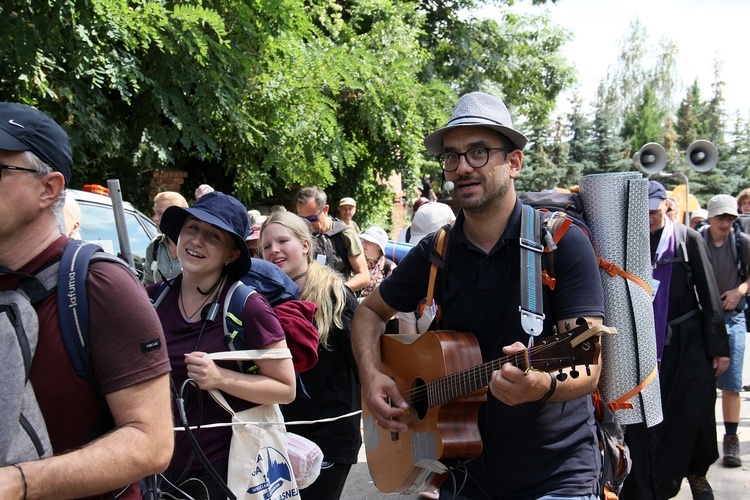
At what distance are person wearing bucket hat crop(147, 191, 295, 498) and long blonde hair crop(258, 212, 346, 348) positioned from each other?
0.89 m

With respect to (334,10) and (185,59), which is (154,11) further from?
(334,10)

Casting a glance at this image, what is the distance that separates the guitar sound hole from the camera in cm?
310

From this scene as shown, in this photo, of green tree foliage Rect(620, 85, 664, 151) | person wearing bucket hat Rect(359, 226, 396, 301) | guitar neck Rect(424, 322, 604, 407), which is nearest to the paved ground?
person wearing bucket hat Rect(359, 226, 396, 301)

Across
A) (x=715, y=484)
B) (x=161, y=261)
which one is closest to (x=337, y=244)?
(x=161, y=261)

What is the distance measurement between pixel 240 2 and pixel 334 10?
5.88m

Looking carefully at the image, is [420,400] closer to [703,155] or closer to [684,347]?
[684,347]

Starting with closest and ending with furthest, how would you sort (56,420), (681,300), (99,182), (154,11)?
1. (56,420)
2. (681,300)
3. (154,11)
4. (99,182)

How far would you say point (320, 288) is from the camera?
413cm

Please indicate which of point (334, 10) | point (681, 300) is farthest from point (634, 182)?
point (334, 10)

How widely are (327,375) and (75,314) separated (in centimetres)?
243

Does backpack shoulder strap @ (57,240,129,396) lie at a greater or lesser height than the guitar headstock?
greater

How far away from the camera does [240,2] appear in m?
8.10

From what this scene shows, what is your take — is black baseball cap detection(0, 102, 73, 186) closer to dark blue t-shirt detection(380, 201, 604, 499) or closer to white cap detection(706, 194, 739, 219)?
dark blue t-shirt detection(380, 201, 604, 499)

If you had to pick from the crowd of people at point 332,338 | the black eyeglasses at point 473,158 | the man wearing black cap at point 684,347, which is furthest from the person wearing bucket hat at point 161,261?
the man wearing black cap at point 684,347
